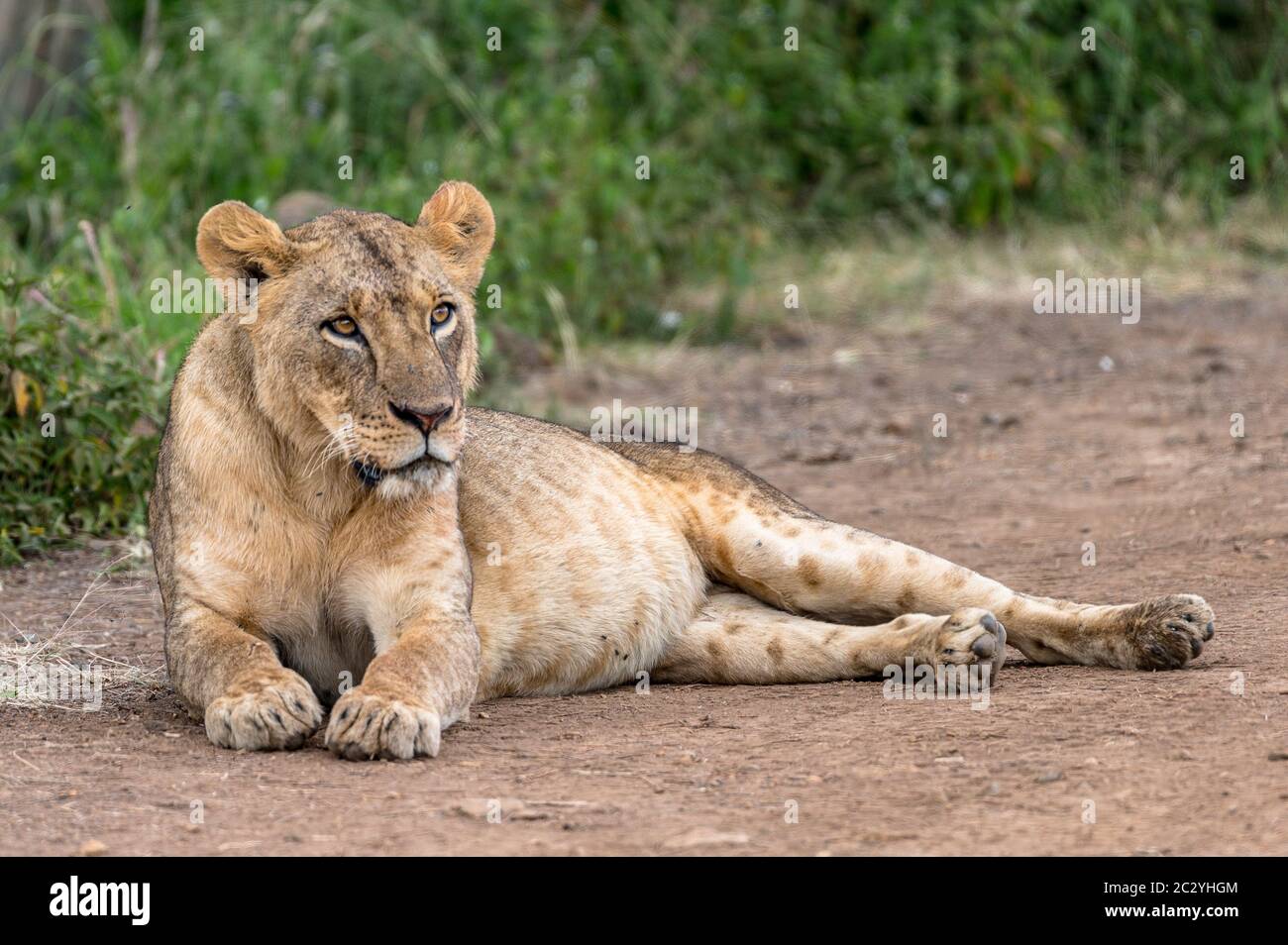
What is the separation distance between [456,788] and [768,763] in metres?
0.69

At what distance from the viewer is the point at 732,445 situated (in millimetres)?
8867

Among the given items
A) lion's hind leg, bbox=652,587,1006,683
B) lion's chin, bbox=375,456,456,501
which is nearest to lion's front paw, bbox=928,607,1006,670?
lion's hind leg, bbox=652,587,1006,683

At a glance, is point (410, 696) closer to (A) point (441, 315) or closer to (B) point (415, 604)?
(B) point (415, 604)

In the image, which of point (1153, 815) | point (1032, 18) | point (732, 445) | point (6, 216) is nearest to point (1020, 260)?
point (1032, 18)

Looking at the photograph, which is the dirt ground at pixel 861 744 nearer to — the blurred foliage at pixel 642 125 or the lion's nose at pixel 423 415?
the lion's nose at pixel 423 415

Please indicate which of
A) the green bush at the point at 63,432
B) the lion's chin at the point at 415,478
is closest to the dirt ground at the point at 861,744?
the green bush at the point at 63,432

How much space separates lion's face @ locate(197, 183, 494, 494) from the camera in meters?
4.31

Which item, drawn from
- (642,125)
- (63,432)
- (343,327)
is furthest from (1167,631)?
(642,125)

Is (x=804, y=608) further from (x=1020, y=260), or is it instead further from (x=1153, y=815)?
(x=1020, y=260)

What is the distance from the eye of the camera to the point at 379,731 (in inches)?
162

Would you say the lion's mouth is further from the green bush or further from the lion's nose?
the green bush

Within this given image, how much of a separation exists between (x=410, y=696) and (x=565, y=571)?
1.03 metres

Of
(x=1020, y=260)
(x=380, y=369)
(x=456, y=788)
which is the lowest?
(x=456, y=788)

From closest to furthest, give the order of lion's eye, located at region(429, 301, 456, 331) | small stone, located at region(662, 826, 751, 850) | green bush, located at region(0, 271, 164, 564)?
small stone, located at region(662, 826, 751, 850), lion's eye, located at region(429, 301, 456, 331), green bush, located at region(0, 271, 164, 564)
